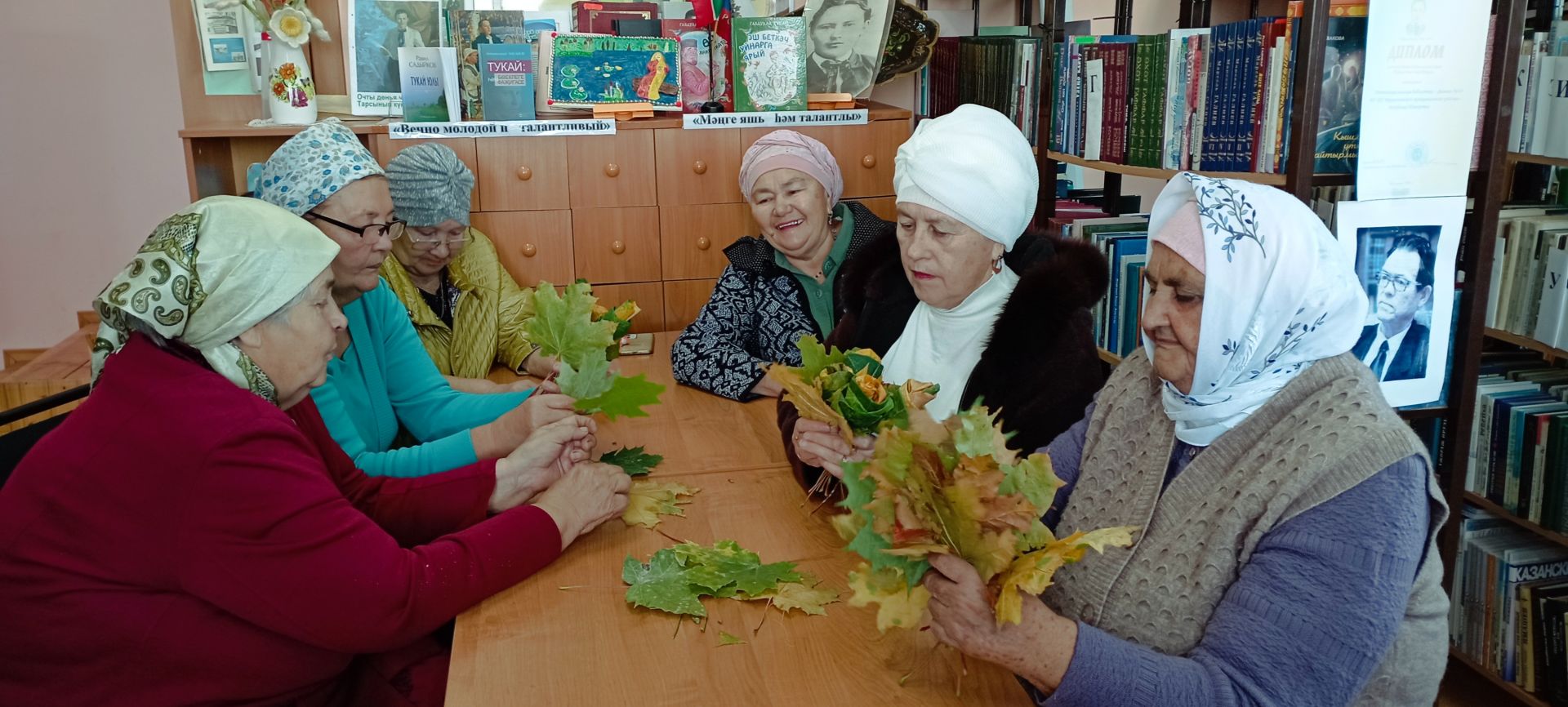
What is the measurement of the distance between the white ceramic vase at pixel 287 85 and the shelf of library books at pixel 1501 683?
148 inches

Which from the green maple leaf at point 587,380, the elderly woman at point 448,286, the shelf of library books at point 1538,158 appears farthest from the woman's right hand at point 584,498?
the shelf of library books at point 1538,158

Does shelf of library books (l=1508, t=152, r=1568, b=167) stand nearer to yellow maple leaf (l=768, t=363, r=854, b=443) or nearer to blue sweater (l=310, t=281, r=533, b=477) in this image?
yellow maple leaf (l=768, t=363, r=854, b=443)

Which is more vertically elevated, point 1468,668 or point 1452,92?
point 1452,92

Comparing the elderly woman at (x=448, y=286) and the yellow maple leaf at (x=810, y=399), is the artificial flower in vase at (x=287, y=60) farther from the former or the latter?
the yellow maple leaf at (x=810, y=399)

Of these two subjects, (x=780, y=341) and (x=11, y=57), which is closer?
(x=780, y=341)

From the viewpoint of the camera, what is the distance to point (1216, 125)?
2570 millimetres

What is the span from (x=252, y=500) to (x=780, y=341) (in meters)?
1.72

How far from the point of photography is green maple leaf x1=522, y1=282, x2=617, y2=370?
204 centimetres

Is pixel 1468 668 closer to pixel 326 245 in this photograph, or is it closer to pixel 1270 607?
pixel 1270 607

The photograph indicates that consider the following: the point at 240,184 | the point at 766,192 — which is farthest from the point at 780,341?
the point at 240,184

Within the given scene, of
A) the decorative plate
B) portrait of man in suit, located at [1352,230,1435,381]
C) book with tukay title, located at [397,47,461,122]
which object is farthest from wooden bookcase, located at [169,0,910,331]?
portrait of man in suit, located at [1352,230,1435,381]

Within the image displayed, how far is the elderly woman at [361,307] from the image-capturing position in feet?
6.94

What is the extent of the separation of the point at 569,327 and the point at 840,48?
6.79 ft

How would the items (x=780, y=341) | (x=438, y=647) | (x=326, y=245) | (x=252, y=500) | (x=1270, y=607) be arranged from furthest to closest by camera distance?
(x=780, y=341) < (x=438, y=647) < (x=326, y=245) < (x=252, y=500) < (x=1270, y=607)
